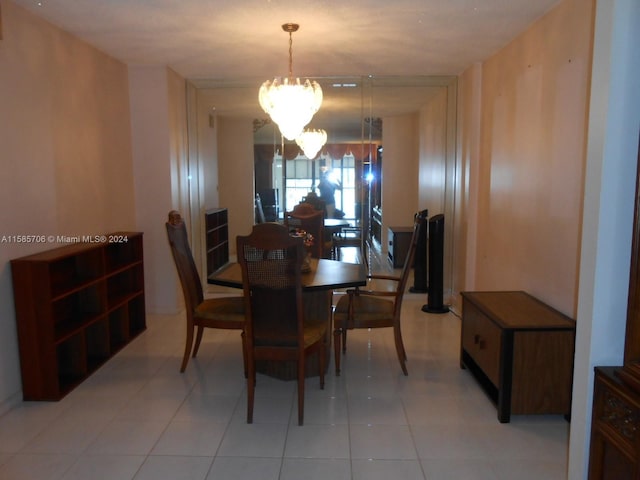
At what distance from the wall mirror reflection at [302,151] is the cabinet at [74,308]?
55.0 inches

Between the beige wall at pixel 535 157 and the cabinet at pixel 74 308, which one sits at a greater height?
the beige wall at pixel 535 157

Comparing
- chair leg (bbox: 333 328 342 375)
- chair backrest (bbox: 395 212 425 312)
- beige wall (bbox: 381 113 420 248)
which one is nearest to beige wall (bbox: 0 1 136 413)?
chair leg (bbox: 333 328 342 375)

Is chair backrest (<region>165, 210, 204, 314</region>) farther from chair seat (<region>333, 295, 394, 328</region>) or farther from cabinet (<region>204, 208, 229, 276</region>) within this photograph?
cabinet (<region>204, 208, 229, 276</region>)

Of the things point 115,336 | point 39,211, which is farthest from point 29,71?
point 115,336

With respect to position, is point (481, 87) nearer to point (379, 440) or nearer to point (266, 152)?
point (266, 152)

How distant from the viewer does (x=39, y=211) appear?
332 centimetres

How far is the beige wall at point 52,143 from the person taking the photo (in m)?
3.02

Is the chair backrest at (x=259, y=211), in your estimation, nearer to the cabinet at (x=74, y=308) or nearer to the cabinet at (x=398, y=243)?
the cabinet at (x=398, y=243)

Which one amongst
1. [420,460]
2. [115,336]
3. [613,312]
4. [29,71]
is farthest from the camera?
[115,336]

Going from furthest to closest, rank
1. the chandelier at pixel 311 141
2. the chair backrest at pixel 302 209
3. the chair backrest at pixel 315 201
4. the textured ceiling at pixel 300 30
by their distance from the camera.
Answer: the chair backrest at pixel 315 201, the chair backrest at pixel 302 209, the chandelier at pixel 311 141, the textured ceiling at pixel 300 30

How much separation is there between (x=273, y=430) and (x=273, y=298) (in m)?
0.73

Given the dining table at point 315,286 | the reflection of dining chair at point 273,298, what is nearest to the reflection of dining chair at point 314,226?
the dining table at point 315,286

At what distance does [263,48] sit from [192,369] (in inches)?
105

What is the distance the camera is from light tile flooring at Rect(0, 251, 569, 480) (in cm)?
244
